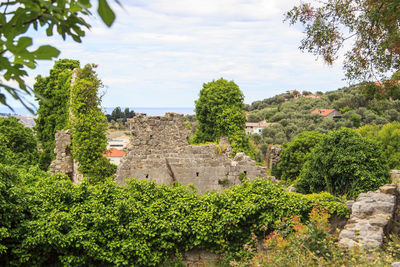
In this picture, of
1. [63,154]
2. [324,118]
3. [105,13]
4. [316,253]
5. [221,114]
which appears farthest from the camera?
[324,118]

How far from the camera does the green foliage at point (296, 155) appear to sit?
747 inches

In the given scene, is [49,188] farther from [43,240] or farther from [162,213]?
[162,213]

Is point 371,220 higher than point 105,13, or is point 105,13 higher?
point 105,13

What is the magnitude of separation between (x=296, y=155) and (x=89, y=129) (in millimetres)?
10777

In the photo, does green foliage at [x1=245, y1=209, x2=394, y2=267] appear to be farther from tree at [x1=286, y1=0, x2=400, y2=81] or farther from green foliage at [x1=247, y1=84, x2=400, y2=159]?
green foliage at [x1=247, y1=84, x2=400, y2=159]

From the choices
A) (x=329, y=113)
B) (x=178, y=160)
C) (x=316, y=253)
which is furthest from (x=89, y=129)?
(x=329, y=113)

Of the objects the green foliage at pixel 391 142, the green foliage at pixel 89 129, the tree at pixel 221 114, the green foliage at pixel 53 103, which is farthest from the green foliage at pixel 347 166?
the green foliage at pixel 391 142

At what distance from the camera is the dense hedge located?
302 inches

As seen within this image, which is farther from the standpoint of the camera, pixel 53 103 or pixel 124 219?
pixel 53 103

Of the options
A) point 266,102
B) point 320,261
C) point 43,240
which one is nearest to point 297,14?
point 320,261

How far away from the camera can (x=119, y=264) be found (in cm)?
770

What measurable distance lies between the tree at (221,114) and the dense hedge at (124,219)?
819 centimetres

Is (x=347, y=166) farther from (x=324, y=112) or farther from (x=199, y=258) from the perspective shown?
(x=324, y=112)

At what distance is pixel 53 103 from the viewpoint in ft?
51.9
